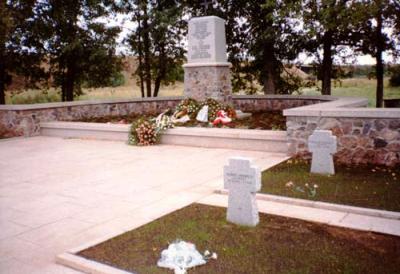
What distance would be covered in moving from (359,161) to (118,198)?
4.88 meters

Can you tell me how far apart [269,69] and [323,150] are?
13096 mm

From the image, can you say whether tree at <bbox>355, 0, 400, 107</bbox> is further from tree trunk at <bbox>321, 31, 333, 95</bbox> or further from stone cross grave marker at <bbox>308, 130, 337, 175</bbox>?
stone cross grave marker at <bbox>308, 130, 337, 175</bbox>

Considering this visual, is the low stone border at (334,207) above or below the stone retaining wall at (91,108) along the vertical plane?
below

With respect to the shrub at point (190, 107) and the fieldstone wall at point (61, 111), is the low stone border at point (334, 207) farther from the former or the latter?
the fieldstone wall at point (61, 111)

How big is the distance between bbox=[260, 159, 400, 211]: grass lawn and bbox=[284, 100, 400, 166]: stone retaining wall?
383 mm

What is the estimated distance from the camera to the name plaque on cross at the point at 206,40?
14188mm

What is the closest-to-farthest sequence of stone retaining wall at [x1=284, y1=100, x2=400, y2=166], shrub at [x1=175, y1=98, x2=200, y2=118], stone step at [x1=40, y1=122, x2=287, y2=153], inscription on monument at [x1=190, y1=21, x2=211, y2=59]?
stone retaining wall at [x1=284, y1=100, x2=400, y2=166] → stone step at [x1=40, y1=122, x2=287, y2=153] → shrub at [x1=175, y1=98, x2=200, y2=118] → inscription on monument at [x1=190, y1=21, x2=211, y2=59]

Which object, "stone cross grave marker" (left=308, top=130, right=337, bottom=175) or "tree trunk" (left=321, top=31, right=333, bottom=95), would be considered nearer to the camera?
"stone cross grave marker" (left=308, top=130, right=337, bottom=175)

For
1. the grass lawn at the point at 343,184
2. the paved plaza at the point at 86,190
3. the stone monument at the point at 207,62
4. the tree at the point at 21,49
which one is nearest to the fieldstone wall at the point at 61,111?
the paved plaza at the point at 86,190

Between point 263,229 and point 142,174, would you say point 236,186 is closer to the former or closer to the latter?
point 263,229

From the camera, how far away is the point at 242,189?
220 inches

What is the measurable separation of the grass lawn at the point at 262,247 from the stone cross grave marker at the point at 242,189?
5.5 inches

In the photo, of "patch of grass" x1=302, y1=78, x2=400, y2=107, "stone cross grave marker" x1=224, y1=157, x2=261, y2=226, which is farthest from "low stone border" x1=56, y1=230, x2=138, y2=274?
"patch of grass" x1=302, y1=78, x2=400, y2=107

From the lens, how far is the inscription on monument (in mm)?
14320
